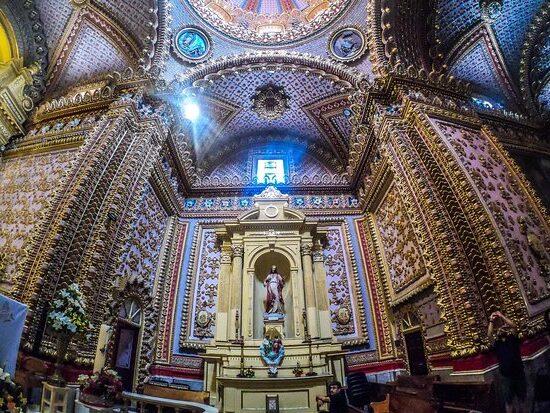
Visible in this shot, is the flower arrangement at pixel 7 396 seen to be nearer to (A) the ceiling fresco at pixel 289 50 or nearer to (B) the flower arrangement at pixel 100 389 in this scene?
(B) the flower arrangement at pixel 100 389

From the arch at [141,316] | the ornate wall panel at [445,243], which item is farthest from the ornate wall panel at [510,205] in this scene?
the arch at [141,316]

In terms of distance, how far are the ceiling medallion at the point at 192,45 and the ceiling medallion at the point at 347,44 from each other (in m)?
3.80

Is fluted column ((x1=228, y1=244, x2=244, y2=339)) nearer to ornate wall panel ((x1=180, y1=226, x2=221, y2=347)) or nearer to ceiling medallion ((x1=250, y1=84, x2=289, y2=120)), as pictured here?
ornate wall panel ((x1=180, y1=226, x2=221, y2=347))

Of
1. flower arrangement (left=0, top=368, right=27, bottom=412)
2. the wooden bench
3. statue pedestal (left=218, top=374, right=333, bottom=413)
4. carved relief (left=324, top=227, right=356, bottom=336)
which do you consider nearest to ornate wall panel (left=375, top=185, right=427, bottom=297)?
carved relief (left=324, top=227, right=356, bottom=336)

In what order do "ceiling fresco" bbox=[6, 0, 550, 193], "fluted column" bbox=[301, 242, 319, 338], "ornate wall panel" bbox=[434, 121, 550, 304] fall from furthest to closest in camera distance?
"ceiling fresco" bbox=[6, 0, 550, 193], "fluted column" bbox=[301, 242, 319, 338], "ornate wall panel" bbox=[434, 121, 550, 304]

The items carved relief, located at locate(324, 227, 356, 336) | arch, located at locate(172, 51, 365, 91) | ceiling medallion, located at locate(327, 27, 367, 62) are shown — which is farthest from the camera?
ceiling medallion, located at locate(327, 27, 367, 62)

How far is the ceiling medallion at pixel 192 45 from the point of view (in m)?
10.2

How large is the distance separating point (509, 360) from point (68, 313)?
20.9 feet

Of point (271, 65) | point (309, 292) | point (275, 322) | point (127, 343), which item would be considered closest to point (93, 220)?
point (127, 343)

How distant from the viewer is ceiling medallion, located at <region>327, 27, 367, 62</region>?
1036 cm

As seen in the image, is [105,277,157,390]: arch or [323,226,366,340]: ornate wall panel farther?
[323,226,366,340]: ornate wall panel

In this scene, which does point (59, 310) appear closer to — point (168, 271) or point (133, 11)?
point (168, 271)

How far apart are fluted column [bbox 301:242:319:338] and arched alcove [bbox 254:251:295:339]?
1.79 feet

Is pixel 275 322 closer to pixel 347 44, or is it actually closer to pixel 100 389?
pixel 100 389
